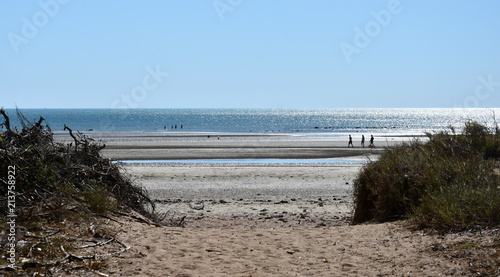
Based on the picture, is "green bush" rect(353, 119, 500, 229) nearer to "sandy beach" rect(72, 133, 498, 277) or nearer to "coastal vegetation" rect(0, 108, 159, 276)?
"sandy beach" rect(72, 133, 498, 277)

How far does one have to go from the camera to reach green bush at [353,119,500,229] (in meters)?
7.08

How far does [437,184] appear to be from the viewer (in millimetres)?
8453

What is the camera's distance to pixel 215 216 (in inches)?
501

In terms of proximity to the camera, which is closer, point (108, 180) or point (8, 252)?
point (8, 252)

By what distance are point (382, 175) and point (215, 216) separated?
492cm

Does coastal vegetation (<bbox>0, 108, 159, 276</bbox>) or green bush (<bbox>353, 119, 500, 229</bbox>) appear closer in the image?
coastal vegetation (<bbox>0, 108, 159, 276</bbox>)

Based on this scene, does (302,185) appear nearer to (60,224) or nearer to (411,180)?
(411,180)

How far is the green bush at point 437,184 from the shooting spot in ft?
23.2

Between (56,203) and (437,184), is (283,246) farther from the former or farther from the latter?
(56,203)

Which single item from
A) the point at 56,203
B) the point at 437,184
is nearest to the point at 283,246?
the point at 437,184

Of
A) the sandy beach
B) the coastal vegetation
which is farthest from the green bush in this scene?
the coastal vegetation

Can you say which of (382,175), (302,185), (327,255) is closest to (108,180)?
(327,255)

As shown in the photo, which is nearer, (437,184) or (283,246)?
(283,246)

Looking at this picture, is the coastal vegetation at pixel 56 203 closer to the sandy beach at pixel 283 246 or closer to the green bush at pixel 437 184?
the sandy beach at pixel 283 246
